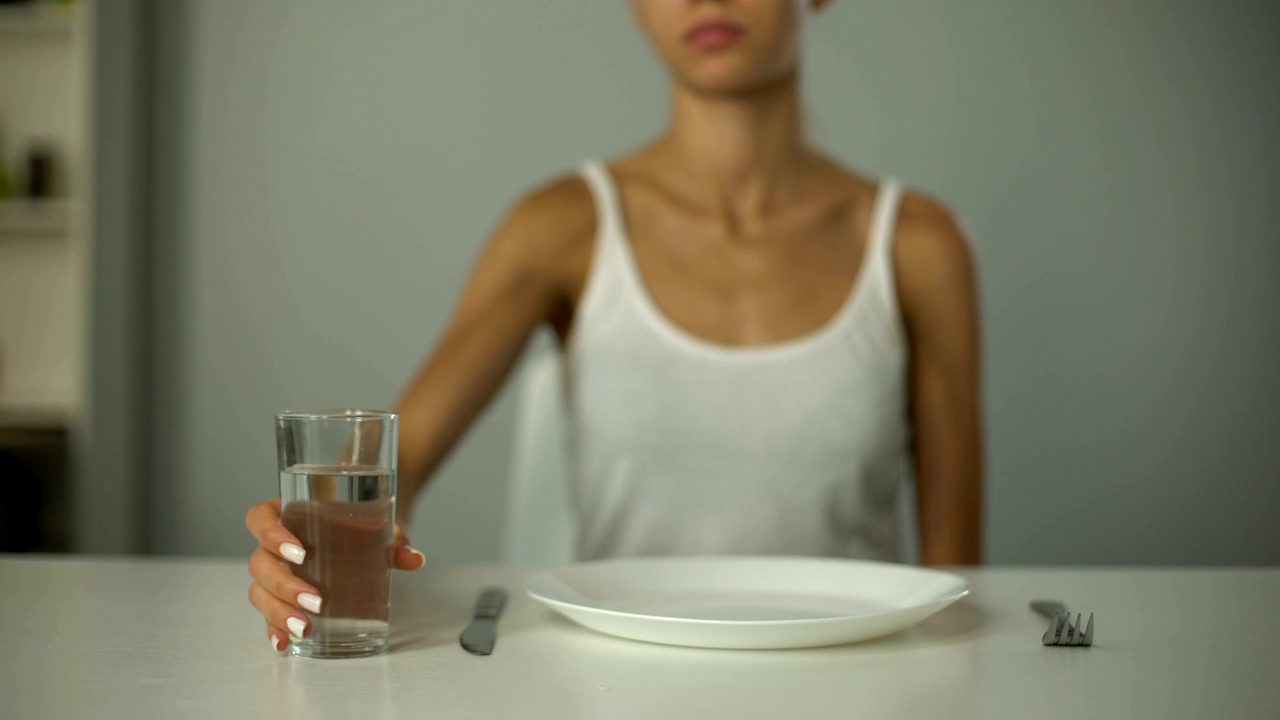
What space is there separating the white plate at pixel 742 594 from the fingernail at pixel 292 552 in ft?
0.43

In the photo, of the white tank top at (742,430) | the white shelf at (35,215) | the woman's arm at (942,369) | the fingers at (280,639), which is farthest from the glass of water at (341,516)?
the white shelf at (35,215)

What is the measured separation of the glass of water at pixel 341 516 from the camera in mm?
667

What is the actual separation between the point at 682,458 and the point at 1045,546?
70.0 inches

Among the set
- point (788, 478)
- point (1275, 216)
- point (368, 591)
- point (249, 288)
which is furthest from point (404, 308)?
point (368, 591)

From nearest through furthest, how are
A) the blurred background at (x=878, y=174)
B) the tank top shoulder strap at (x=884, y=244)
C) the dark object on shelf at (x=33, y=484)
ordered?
the tank top shoulder strap at (x=884, y=244), the dark object on shelf at (x=33, y=484), the blurred background at (x=878, y=174)

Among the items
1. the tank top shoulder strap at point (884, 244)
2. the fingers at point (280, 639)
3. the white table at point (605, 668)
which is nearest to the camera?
the white table at point (605, 668)

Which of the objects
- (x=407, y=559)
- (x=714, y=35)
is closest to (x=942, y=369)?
(x=714, y=35)

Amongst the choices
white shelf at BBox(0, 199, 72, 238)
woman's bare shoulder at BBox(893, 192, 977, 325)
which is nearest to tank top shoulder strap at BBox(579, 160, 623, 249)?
woman's bare shoulder at BBox(893, 192, 977, 325)

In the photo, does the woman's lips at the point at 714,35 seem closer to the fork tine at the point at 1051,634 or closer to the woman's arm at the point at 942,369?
the woman's arm at the point at 942,369

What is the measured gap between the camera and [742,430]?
4.91ft

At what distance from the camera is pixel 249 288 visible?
321 cm

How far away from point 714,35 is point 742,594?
846mm

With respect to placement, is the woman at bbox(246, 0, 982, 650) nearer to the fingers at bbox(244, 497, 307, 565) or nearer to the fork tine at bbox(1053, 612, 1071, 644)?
the fingers at bbox(244, 497, 307, 565)

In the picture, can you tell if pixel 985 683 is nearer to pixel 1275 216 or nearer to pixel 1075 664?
pixel 1075 664
